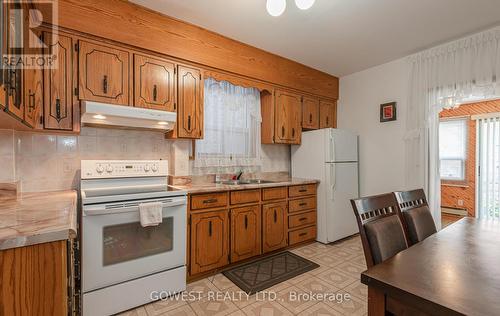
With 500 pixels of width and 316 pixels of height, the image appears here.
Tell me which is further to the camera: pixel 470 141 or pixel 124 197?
pixel 470 141

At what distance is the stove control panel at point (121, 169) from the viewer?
198 cm

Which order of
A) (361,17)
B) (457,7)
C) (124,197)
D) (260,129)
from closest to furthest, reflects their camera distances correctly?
(124,197) → (457,7) → (361,17) → (260,129)

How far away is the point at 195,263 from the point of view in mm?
2232

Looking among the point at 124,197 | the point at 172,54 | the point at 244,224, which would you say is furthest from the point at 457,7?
the point at 124,197

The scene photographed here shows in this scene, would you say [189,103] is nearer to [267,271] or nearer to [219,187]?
[219,187]

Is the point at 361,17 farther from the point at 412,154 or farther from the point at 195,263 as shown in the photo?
the point at 195,263

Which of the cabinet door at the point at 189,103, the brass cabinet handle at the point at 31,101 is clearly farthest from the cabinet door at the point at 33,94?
the cabinet door at the point at 189,103

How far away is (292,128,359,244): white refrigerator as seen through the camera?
316 centimetres

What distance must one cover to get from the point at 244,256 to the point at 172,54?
2.18m

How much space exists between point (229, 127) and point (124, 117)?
51.8 inches

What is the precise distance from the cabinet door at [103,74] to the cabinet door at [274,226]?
1851 millimetres

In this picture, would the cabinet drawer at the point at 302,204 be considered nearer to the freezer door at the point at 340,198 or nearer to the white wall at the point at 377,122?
the freezer door at the point at 340,198

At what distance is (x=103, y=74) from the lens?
2.04 m

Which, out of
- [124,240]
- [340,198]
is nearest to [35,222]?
[124,240]
